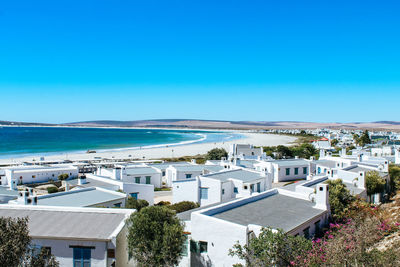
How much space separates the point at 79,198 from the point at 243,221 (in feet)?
41.5

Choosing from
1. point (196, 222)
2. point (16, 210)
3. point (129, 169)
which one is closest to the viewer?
point (196, 222)

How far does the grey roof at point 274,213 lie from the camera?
16.1 meters

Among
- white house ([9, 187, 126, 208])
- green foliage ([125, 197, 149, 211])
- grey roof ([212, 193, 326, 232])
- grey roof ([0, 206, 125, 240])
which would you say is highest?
grey roof ([0, 206, 125, 240])

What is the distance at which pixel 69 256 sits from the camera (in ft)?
44.3

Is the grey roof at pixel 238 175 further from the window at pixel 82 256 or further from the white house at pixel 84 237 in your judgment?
the window at pixel 82 256

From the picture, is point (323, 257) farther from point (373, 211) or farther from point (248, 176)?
point (248, 176)

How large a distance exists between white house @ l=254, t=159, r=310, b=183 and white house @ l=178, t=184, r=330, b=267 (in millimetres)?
22799

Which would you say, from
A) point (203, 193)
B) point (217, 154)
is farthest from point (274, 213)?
point (217, 154)

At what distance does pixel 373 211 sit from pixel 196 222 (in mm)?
11390

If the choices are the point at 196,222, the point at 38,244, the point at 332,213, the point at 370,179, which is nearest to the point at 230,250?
the point at 196,222

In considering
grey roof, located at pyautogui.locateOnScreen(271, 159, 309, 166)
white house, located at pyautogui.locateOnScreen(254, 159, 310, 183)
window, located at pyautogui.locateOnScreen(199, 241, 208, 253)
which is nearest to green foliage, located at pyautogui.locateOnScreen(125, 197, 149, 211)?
window, located at pyautogui.locateOnScreen(199, 241, 208, 253)

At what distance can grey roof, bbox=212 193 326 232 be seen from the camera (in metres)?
16.1

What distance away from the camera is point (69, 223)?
578 inches

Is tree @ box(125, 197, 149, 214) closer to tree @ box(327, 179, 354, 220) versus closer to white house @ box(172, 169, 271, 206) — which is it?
white house @ box(172, 169, 271, 206)
